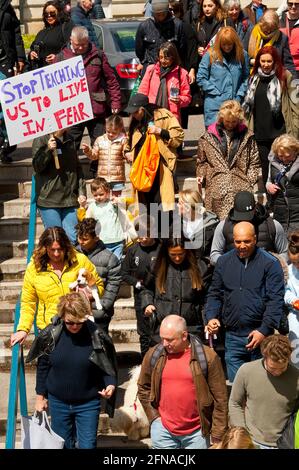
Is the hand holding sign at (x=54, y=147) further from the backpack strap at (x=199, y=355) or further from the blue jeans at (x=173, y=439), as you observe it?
the blue jeans at (x=173, y=439)

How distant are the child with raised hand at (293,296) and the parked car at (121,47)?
7416 millimetres

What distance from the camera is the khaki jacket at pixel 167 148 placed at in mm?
13500

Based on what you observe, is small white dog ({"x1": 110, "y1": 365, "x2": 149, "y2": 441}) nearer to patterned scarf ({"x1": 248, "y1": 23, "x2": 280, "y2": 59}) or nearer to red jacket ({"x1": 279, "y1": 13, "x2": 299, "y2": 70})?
patterned scarf ({"x1": 248, "y1": 23, "x2": 280, "y2": 59})

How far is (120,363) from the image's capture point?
12.8m

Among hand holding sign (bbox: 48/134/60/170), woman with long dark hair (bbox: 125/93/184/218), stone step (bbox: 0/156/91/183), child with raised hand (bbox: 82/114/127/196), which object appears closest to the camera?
hand holding sign (bbox: 48/134/60/170)

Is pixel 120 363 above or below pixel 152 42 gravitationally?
below

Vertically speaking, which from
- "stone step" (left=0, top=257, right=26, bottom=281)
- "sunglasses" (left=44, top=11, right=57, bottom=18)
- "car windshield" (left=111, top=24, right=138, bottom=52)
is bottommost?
"stone step" (left=0, top=257, right=26, bottom=281)

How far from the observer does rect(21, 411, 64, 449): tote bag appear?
34.9 feet

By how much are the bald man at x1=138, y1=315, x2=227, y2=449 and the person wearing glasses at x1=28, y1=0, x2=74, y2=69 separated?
6545mm

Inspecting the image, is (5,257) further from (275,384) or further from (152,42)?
(275,384)

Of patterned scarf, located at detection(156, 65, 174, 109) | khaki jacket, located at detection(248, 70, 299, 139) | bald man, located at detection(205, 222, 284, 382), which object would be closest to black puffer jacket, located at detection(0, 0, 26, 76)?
patterned scarf, located at detection(156, 65, 174, 109)

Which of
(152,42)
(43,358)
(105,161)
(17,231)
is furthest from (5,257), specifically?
(43,358)

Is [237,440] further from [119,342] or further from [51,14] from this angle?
[51,14]
